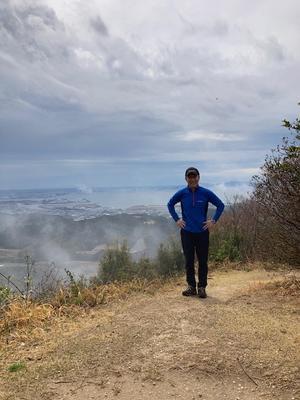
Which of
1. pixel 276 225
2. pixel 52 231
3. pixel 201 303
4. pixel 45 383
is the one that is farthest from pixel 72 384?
pixel 52 231

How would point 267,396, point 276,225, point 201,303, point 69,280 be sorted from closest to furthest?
1. point 267,396
2. point 201,303
3. point 276,225
4. point 69,280

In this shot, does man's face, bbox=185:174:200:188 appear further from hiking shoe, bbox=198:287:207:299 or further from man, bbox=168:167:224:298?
hiking shoe, bbox=198:287:207:299

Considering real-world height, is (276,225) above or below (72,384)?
above

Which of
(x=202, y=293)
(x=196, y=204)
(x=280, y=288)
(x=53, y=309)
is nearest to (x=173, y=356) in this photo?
(x=202, y=293)

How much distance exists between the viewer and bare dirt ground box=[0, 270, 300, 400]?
4.53 meters

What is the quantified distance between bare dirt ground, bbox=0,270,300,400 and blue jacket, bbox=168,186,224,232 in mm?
1121

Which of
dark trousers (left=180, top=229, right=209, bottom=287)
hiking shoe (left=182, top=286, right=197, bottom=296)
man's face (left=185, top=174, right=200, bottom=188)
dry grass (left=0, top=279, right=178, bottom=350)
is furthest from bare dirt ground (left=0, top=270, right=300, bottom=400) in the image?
man's face (left=185, top=174, right=200, bottom=188)

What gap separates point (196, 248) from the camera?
7457 millimetres

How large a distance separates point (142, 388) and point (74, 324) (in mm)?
2110

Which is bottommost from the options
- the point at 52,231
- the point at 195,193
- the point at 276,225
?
the point at 52,231

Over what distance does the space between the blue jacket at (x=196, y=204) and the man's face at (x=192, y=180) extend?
0.08 meters

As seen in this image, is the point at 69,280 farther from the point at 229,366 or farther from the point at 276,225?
the point at 229,366

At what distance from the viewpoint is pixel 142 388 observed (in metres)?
4.56

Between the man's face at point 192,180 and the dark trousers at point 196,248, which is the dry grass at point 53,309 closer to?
the dark trousers at point 196,248
